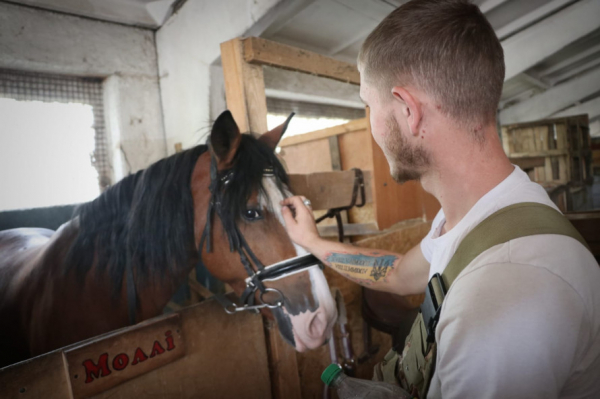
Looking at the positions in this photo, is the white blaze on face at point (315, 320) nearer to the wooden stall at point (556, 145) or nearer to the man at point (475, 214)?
the man at point (475, 214)

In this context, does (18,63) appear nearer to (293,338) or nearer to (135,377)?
(135,377)

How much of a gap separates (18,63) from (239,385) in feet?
8.53

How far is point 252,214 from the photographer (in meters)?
Answer: 1.45

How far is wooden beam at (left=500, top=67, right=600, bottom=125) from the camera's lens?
409 inches

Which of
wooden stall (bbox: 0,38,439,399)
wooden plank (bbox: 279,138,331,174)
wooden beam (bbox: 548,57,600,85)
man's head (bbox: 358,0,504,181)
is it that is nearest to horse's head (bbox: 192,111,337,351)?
wooden stall (bbox: 0,38,439,399)

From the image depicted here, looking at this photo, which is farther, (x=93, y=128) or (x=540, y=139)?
(x=540, y=139)

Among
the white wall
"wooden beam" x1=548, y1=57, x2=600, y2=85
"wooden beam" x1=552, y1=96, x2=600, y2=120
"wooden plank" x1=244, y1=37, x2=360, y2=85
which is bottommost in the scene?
"wooden plank" x1=244, y1=37, x2=360, y2=85

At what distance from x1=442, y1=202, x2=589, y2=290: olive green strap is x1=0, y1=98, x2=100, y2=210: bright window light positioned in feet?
8.44

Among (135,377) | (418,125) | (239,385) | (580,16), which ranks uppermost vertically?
(580,16)

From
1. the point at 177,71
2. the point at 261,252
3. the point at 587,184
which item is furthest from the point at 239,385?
the point at 587,184

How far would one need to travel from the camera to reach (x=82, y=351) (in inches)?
45.0

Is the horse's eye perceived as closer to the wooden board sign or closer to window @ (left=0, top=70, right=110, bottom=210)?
the wooden board sign

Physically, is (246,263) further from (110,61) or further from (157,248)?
(110,61)

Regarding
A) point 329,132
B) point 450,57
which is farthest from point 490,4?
point 450,57
